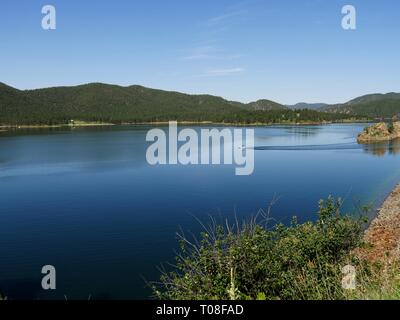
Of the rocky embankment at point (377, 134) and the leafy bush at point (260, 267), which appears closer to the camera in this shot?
the leafy bush at point (260, 267)

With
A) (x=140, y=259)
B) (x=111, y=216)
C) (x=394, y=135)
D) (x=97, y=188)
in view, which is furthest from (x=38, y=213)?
(x=394, y=135)

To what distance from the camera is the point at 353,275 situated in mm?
7918

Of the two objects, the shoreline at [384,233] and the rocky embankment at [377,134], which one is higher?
the rocky embankment at [377,134]

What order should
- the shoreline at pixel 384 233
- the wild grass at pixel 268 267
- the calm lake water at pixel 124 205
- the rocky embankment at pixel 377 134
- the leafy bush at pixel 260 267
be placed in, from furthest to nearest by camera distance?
the rocky embankment at pixel 377 134
the calm lake water at pixel 124 205
the shoreline at pixel 384 233
the leafy bush at pixel 260 267
the wild grass at pixel 268 267

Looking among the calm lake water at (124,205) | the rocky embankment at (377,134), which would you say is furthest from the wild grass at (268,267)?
the rocky embankment at (377,134)

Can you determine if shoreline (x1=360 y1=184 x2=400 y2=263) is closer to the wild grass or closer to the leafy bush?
the wild grass

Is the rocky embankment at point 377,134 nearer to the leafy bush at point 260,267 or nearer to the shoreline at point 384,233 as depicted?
the shoreline at point 384,233

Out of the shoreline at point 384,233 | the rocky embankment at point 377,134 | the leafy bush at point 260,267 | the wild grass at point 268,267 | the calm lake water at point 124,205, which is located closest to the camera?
the wild grass at point 268,267

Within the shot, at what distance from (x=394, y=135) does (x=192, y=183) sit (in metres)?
84.4

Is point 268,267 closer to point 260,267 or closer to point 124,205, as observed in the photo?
point 260,267

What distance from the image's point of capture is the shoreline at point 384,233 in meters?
16.8

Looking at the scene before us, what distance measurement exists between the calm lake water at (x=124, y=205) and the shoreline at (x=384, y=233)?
3.13 metres

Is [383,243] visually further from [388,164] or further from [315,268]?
[388,164]

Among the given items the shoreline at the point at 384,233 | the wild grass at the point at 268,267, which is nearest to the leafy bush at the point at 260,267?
the wild grass at the point at 268,267
